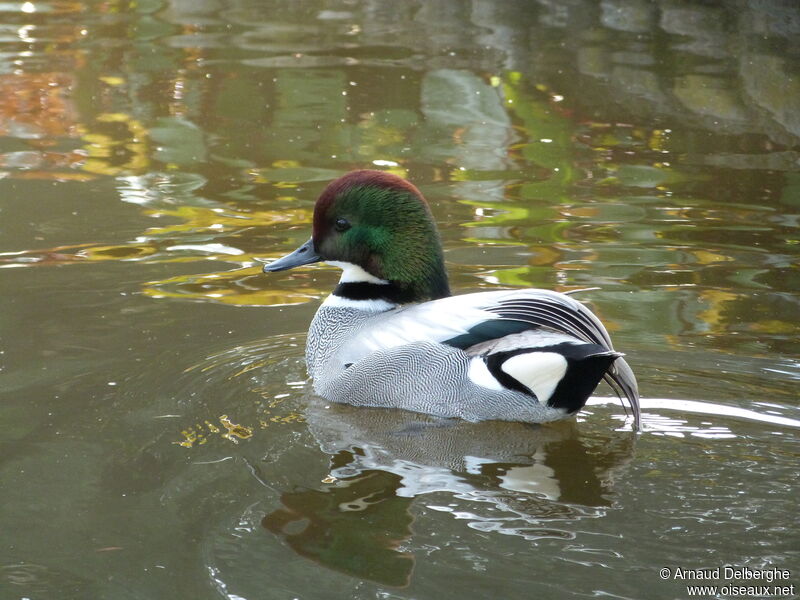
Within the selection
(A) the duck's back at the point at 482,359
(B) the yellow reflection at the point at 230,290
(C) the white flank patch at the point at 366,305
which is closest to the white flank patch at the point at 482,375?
(A) the duck's back at the point at 482,359

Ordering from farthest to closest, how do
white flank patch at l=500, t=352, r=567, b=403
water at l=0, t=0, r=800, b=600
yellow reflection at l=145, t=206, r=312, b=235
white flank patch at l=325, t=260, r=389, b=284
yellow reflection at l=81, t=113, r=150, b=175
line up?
yellow reflection at l=81, t=113, r=150, b=175, yellow reflection at l=145, t=206, r=312, b=235, white flank patch at l=325, t=260, r=389, b=284, white flank patch at l=500, t=352, r=567, b=403, water at l=0, t=0, r=800, b=600

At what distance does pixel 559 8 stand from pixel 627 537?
12378mm

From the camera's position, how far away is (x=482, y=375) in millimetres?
4961

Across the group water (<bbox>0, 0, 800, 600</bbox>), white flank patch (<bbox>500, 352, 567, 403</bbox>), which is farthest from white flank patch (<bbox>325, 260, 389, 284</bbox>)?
white flank patch (<bbox>500, 352, 567, 403</bbox>)

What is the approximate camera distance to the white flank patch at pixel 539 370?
186 inches

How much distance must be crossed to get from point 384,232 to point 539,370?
3.91 feet

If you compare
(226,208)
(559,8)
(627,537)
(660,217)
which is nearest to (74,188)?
(226,208)

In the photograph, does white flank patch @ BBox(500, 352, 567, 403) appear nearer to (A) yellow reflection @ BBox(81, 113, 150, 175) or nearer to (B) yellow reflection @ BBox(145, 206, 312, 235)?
(B) yellow reflection @ BBox(145, 206, 312, 235)

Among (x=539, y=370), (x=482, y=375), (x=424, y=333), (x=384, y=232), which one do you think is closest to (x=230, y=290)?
(x=384, y=232)

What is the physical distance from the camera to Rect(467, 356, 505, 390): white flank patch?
4941 mm

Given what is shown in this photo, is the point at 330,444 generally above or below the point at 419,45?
below

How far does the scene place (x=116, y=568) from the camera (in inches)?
150

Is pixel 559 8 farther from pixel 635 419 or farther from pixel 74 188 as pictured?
pixel 635 419

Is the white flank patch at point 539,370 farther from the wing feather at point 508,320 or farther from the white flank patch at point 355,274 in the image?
the white flank patch at point 355,274
